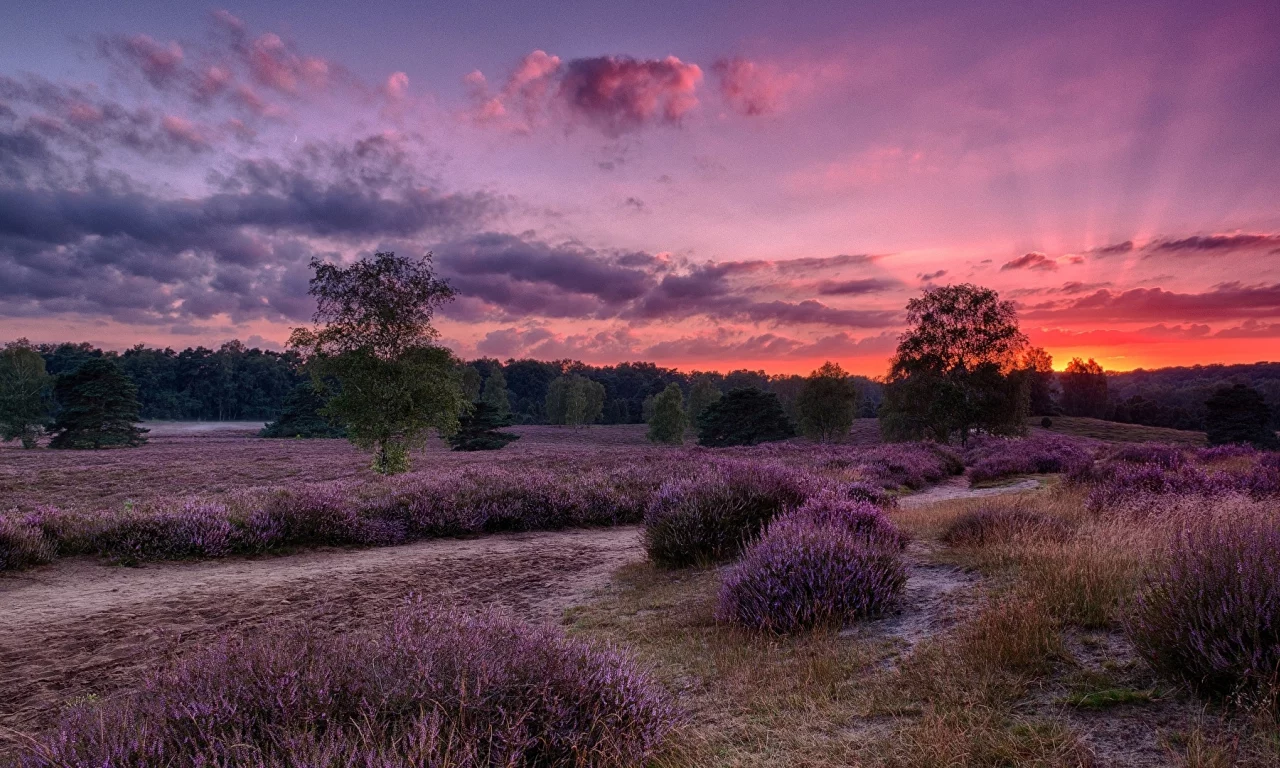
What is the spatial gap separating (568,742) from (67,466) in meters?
40.5

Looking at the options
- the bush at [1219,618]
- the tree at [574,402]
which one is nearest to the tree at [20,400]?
the tree at [574,402]

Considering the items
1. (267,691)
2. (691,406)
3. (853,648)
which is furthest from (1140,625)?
(691,406)

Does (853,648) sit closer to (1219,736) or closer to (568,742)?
(1219,736)

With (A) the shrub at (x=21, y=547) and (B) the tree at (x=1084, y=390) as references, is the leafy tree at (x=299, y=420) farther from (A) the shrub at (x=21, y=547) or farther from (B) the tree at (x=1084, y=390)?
(B) the tree at (x=1084, y=390)

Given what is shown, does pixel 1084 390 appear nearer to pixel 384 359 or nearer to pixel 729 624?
pixel 384 359

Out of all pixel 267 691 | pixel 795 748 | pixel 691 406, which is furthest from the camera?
pixel 691 406

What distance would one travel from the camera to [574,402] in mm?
90438

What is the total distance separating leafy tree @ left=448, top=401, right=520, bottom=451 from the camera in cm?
5681

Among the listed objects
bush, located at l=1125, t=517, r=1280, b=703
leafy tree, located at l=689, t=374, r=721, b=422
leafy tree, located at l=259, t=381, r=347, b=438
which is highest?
leafy tree, located at l=689, t=374, r=721, b=422

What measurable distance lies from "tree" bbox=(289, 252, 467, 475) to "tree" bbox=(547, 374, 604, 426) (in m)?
66.9

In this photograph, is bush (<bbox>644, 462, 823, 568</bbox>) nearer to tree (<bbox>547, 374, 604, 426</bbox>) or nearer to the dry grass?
the dry grass

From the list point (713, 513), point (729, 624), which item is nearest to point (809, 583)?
point (729, 624)

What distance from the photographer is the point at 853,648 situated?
4.84m

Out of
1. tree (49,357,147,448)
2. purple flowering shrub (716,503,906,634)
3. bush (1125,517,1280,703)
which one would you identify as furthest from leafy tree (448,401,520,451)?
bush (1125,517,1280,703)
